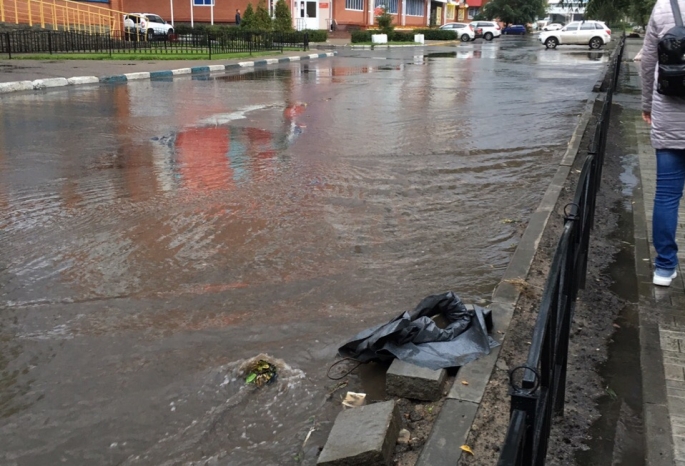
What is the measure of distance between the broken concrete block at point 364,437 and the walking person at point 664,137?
263 cm

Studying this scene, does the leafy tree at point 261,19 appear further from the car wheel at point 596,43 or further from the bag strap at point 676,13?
the bag strap at point 676,13

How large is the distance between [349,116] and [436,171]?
486cm

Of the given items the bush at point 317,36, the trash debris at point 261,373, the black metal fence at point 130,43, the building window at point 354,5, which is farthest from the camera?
the building window at point 354,5

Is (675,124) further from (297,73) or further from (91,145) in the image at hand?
(297,73)

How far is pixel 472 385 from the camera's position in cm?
352

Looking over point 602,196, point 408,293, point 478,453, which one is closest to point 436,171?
point 602,196

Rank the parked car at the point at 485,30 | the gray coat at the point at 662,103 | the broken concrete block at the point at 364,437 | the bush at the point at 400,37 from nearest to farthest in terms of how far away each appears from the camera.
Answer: the broken concrete block at the point at 364,437 < the gray coat at the point at 662,103 < the bush at the point at 400,37 < the parked car at the point at 485,30

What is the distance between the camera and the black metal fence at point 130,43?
29.4 meters

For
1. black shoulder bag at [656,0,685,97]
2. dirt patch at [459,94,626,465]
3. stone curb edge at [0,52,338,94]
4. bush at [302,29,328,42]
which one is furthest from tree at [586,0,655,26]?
bush at [302,29,328,42]

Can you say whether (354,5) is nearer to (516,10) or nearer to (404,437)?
(516,10)

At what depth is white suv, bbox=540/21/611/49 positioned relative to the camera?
146 feet

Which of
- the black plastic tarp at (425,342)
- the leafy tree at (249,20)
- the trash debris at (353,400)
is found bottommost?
the trash debris at (353,400)

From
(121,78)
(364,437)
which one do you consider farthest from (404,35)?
(364,437)

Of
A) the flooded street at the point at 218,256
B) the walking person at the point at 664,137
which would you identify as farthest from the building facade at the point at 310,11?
the walking person at the point at 664,137
